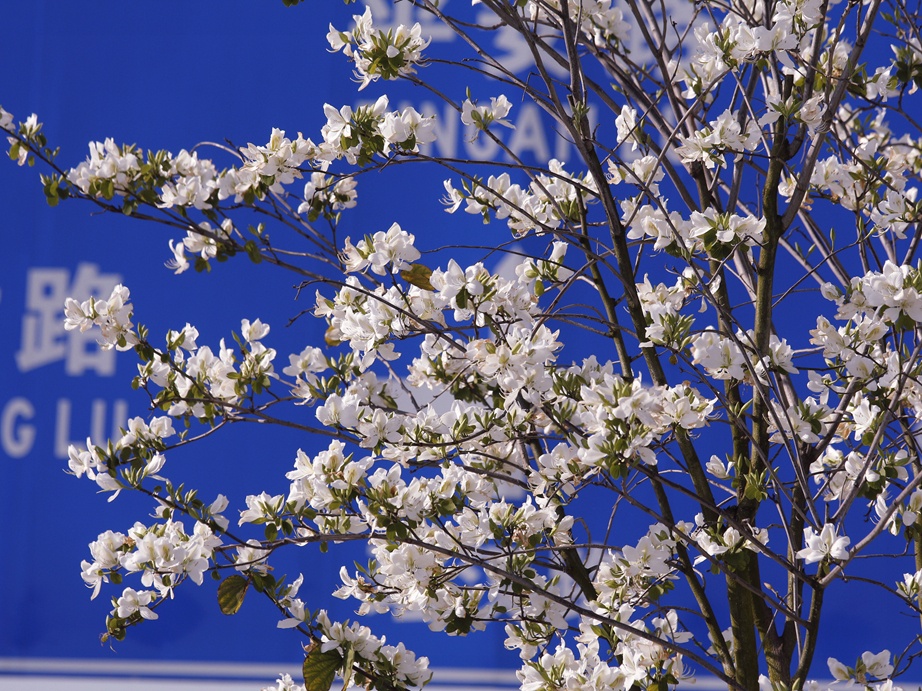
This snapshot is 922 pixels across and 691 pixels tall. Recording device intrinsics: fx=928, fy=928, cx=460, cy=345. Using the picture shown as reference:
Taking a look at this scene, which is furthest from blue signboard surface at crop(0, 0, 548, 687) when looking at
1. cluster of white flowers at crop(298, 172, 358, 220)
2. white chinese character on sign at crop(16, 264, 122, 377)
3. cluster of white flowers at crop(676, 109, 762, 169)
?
cluster of white flowers at crop(676, 109, 762, 169)

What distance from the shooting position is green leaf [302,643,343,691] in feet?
3.47

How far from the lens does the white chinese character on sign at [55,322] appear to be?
7.48ft

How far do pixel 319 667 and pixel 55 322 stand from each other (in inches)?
61.4

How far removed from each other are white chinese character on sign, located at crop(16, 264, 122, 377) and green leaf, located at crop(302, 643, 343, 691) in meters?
1.43

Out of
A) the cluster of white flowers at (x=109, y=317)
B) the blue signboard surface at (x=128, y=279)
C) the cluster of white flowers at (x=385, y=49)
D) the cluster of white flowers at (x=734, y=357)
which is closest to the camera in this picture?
the cluster of white flowers at (x=734, y=357)

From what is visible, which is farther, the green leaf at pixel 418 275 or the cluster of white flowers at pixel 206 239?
the cluster of white flowers at pixel 206 239

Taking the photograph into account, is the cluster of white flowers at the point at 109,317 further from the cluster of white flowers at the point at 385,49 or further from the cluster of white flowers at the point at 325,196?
the cluster of white flowers at the point at 385,49

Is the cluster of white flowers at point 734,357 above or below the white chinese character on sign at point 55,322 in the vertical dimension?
below

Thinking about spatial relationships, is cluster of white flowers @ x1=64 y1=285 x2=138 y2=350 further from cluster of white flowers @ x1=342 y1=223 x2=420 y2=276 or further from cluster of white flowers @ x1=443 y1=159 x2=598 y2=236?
cluster of white flowers @ x1=443 y1=159 x2=598 y2=236

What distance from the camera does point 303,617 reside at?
1.08m

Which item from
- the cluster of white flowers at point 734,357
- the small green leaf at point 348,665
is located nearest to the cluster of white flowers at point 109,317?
the small green leaf at point 348,665

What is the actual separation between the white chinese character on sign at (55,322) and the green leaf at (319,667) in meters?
1.43

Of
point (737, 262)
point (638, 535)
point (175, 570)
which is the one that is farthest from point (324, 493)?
point (638, 535)

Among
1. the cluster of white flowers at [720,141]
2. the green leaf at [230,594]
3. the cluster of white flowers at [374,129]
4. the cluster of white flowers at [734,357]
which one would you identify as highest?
the cluster of white flowers at [374,129]
